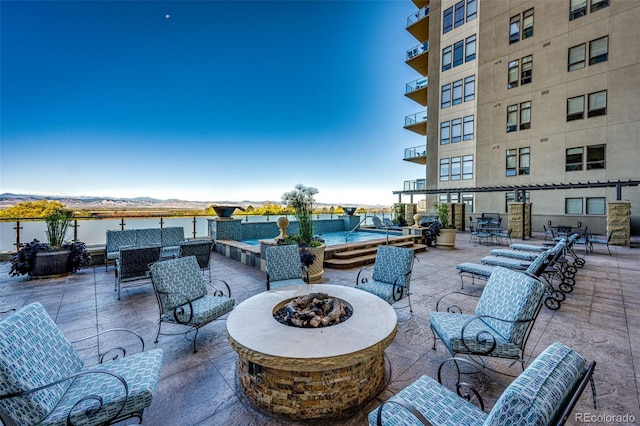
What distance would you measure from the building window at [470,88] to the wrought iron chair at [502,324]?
18804 mm

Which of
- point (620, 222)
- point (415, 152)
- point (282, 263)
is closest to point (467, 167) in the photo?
point (415, 152)

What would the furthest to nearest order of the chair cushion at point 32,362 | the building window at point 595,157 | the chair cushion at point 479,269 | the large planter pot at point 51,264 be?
the building window at point 595,157
the large planter pot at point 51,264
the chair cushion at point 479,269
the chair cushion at point 32,362

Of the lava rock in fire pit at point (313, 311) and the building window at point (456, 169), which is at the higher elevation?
the building window at point (456, 169)

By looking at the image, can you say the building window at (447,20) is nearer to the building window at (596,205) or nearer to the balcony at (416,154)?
the balcony at (416,154)

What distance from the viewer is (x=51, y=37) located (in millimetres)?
8648

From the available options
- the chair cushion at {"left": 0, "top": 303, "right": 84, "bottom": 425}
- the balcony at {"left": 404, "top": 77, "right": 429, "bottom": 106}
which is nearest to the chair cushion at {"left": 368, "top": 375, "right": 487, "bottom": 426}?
the chair cushion at {"left": 0, "top": 303, "right": 84, "bottom": 425}

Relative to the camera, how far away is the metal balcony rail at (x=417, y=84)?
66.9 ft

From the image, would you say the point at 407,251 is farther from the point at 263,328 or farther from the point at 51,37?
the point at 51,37

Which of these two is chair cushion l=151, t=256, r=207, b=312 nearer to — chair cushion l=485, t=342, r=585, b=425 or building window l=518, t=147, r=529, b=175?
chair cushion l=485, t=342, r=585, b=425

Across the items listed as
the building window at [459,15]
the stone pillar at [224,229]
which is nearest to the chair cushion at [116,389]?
the stone pillar at [224,229]

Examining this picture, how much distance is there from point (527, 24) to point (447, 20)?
5340 mm

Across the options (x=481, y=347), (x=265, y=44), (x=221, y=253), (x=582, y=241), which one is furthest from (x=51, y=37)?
(x=582, y=241)

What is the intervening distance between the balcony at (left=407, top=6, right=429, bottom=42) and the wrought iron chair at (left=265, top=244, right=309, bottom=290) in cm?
2338

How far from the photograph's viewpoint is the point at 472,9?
17.3 meters
